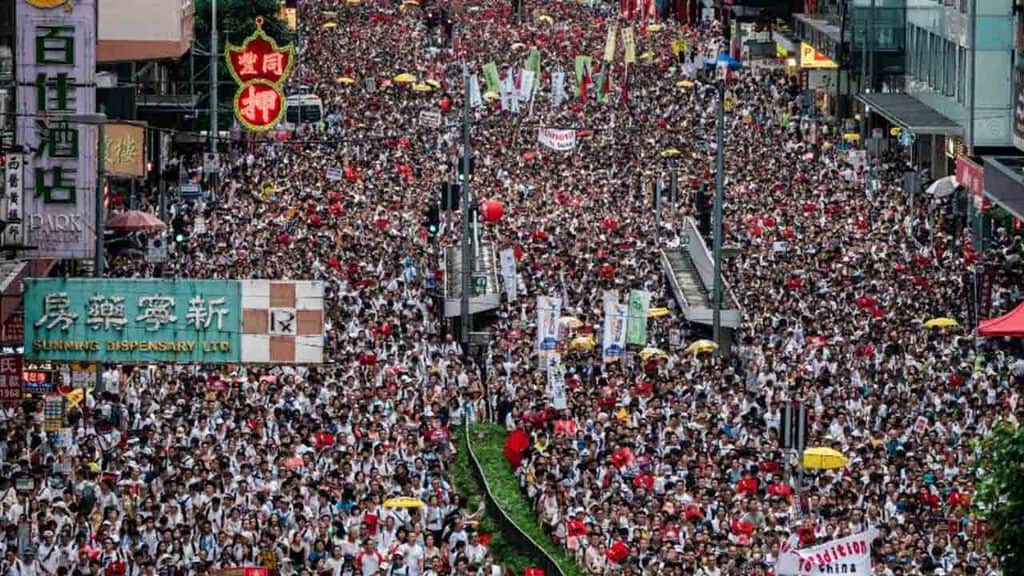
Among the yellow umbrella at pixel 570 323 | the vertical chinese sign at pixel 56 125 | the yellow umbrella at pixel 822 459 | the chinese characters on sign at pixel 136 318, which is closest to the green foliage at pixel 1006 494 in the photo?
the yellow umbrella at pixel 822 459

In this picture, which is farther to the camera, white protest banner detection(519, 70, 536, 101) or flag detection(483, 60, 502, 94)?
flag detection(483, 60, 502, 94)

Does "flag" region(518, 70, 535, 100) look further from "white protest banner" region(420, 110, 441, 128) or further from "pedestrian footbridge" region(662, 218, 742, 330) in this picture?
"pedestrian footbridge" region(662, 218, 742, 330)

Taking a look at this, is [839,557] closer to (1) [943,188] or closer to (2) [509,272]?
(2) [509,272]

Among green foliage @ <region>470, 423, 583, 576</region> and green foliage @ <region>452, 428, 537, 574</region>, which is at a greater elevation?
green foliage @ <region>470, 423, 583, 576</region>

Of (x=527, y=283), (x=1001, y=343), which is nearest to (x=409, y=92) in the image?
(x=527, y=283)

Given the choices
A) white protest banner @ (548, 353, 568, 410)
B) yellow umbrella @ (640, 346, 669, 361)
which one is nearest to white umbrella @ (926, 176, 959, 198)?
yellow umbrella @ (640, 346, 669, 361)

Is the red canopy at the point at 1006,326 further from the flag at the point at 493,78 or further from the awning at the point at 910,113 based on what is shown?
the flag at the point at 493,78

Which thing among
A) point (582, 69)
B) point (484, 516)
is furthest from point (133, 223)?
point (582, 69)
